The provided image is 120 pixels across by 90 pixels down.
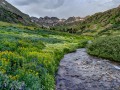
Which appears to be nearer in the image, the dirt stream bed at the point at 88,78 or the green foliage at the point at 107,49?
the dirt stream bed at the point at 88,78

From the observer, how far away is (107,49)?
36.5m

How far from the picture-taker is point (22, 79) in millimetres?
12133

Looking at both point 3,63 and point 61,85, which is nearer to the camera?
point 3,63

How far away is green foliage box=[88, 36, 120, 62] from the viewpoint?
34625 millimetres

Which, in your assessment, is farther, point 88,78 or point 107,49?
point 107,49

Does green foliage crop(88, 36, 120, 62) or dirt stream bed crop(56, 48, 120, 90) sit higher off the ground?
green foliage crop(88, 36, 120, 62)

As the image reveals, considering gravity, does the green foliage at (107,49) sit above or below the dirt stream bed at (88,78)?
above

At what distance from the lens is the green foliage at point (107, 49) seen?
34625 mm

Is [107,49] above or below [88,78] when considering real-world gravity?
above

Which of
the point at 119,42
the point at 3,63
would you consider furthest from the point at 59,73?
the point at 119,42

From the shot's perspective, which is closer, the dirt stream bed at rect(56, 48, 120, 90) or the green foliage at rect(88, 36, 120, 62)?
the dirt stream bed at rect(56, 48, 120, 90)

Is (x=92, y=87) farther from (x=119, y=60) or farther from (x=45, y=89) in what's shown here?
(x=119, y=60)

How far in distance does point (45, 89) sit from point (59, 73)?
31.0ft

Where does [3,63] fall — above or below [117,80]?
above
